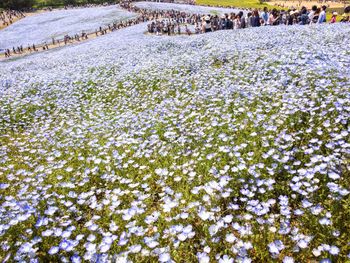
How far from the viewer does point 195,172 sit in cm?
512

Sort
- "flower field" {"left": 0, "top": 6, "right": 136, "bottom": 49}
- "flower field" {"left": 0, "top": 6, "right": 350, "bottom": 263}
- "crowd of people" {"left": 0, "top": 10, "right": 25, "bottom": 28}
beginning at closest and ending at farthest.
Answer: "flower field" {"left": 0, "top": 6, "right": 350, "bottom": 263}
"flower field" {"left": 0, "top": 6, "right": 136, "bottom": 49}
"crowd of people" {"left": 0, "top": 10, "right": 25, "bottom": 28}

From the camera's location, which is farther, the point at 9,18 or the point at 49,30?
the point at 9,18

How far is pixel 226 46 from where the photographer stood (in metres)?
14.7

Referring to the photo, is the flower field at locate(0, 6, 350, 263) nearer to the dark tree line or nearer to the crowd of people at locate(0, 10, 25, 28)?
the crowd of people at locate(0, 10, 25, 28)

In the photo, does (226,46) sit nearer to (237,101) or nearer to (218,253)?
(237,101)

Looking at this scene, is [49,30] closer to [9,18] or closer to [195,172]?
[9,18]

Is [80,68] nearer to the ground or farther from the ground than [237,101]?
nearer to the ground

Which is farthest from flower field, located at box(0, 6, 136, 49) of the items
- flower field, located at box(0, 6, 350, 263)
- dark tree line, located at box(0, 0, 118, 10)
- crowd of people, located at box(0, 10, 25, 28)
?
flower field, located at box(0, 6, 350, 263)

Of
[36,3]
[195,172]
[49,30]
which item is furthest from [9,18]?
[195,172]

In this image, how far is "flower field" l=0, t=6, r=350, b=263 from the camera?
3.81 m

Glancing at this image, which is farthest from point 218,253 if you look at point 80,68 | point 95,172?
point 80,68

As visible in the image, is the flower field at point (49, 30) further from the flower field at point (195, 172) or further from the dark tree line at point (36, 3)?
the flower field at point (195, 172)

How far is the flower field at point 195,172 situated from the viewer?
12.5ft

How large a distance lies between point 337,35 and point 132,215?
13054mm
